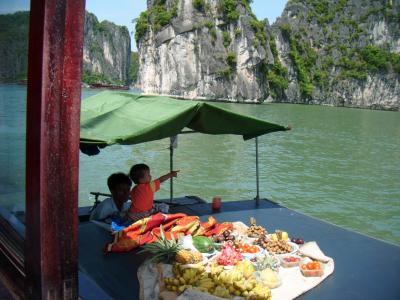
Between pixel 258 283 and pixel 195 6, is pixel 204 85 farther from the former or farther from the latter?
pixel 258 283

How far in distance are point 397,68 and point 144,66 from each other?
39350mm

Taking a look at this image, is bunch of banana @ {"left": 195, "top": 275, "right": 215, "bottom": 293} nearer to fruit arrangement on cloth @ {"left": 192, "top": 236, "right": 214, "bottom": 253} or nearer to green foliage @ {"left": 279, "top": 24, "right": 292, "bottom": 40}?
fruit arrangement on cloth @ {"left": 192, "top": 236, "right": 214, "bottom": 253}

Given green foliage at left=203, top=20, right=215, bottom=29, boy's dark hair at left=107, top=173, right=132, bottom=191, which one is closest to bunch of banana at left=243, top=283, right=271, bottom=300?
boy's dark hair at left=107, top=173, right=132, bottom=191

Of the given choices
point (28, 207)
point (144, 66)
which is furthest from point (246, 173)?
point (144, 66)

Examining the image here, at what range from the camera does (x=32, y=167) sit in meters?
2.12

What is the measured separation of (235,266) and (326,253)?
3.82ft

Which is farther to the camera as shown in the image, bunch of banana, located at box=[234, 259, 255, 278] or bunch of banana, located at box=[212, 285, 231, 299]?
bunch of banana, located at box=[234, 259, 255, 278]

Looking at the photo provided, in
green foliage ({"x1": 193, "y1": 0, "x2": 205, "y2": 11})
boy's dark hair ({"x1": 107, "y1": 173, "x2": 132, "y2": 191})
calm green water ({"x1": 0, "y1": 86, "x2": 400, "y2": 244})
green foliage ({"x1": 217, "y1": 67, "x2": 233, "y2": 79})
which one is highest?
green foliage ({"x1": 193, "y1": 0, "x2": 205, "y2": 11})

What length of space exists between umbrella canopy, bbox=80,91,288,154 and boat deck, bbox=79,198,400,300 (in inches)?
41.6

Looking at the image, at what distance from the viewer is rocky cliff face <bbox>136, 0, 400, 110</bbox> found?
58188 millimetres

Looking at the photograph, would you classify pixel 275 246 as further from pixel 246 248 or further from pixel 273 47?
pixel 273 47

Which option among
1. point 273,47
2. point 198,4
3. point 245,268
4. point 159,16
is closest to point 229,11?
point 198,4

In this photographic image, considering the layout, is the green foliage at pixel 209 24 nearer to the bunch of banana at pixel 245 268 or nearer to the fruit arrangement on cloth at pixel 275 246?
the fruit arrangement on cloth at pixel 275 246

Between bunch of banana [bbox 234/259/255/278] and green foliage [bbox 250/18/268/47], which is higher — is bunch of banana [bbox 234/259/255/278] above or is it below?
below
